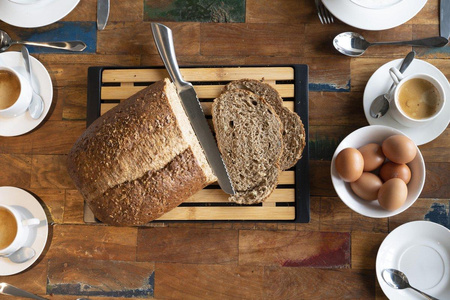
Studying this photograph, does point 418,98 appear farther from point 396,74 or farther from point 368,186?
point 368,186

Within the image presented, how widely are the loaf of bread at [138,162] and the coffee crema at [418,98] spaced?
77 centimetres

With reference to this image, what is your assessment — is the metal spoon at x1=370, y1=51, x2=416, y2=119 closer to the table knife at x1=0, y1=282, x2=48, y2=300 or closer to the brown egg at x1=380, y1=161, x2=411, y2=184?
the brown egg at x1=380, y1=161, x2=411, y2=184

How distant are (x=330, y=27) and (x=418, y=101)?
448 millimetres

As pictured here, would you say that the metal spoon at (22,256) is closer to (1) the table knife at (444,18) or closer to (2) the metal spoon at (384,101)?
(2) the metal spoon at (384,101)

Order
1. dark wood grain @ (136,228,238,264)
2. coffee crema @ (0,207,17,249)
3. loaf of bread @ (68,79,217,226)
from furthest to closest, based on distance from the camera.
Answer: dark wood grain @ (136,228,238,264), coffee crema @ (0,207,17,249), loaf of bread @ (68,79,217,226)

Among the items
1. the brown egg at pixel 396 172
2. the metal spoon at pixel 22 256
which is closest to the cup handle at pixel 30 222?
the metal spoon at pixel 22 256

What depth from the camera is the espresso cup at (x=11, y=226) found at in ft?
4.95

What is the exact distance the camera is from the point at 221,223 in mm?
1618

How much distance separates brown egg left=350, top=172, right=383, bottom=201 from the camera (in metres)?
1.42

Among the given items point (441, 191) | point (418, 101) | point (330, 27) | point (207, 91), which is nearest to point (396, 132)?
point (418, 101)

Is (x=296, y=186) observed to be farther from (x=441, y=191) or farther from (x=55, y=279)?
(x=55, y=279)

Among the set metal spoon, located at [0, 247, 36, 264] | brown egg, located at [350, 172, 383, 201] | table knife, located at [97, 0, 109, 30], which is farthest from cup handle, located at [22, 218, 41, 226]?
brown egg, located at [350, 172, 383, 201]

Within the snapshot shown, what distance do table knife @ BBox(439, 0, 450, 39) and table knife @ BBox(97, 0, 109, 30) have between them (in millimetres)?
1331

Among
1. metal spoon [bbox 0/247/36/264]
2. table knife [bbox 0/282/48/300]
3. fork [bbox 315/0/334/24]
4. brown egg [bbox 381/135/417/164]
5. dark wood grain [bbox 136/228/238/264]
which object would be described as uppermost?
fork [bbox 315/0/334/24]
